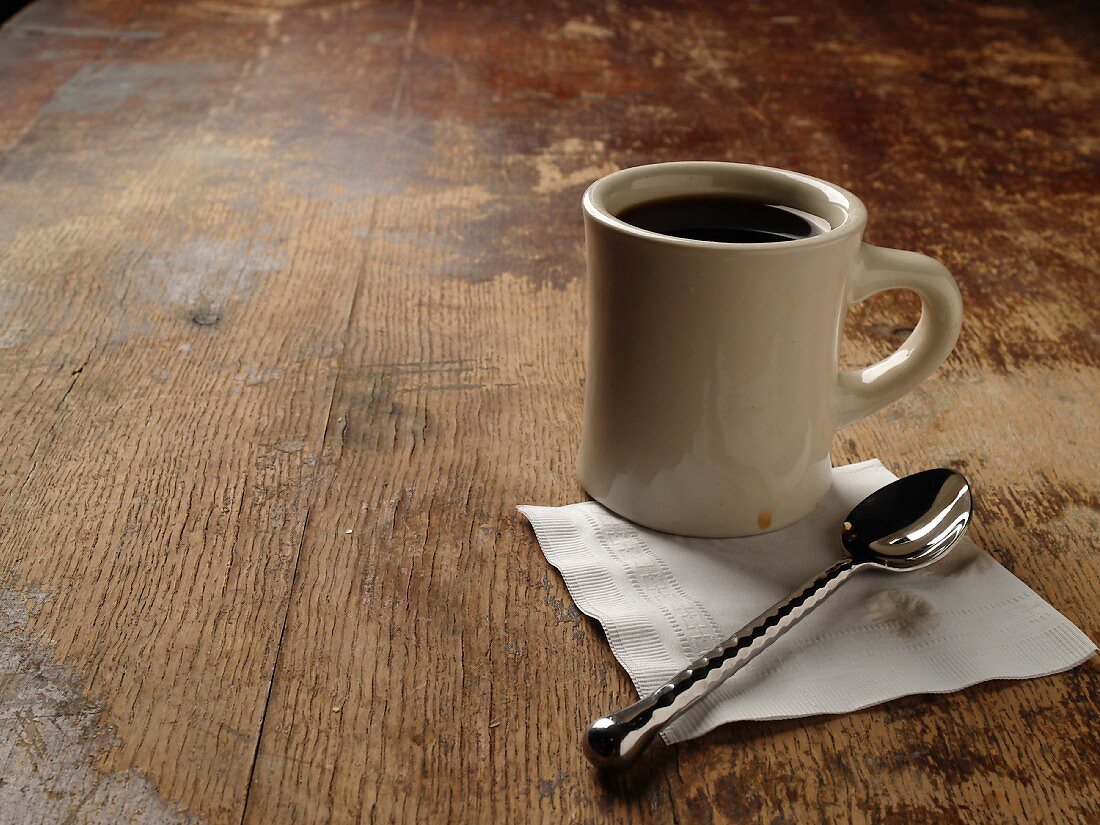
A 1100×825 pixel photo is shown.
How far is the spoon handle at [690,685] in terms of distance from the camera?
12.3 inches

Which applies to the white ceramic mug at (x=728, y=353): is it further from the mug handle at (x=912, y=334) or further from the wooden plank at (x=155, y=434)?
the wooden plank at (x=155, y=434)

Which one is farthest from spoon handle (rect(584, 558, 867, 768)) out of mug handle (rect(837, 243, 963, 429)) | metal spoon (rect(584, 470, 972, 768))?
mug handle (rect(837, 243, 963, 429))

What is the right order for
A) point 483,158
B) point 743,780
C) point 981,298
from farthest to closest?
point 483,158 → point 981,298 → point 743,780

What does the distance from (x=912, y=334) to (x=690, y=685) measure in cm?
21

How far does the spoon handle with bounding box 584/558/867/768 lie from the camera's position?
1.03ft

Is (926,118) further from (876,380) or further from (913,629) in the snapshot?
(913,629)

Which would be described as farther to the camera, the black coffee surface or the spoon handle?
the black coffee surface

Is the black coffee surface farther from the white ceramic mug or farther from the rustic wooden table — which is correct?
the rustic wooden table

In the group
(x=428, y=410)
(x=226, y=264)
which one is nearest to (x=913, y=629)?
(x=428, y=410)

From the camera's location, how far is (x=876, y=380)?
0.45 metres

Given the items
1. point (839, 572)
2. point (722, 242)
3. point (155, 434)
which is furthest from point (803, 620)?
point (155, 434)

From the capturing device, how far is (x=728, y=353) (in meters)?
0.39

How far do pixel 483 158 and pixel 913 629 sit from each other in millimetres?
621

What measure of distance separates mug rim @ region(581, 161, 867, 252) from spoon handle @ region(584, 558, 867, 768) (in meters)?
0.13
